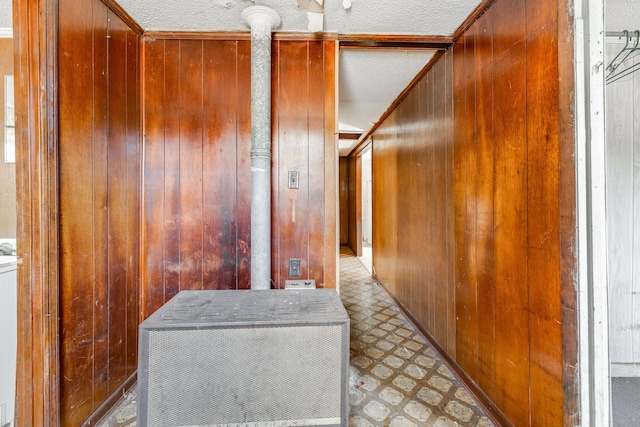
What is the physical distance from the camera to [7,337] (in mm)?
1363

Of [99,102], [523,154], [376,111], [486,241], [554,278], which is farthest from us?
[376,111]

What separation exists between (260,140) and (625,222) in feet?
8.33

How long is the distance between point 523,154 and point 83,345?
237 cm

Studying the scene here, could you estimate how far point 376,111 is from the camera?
3529 millimetres

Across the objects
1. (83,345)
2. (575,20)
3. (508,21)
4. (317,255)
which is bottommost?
(83,345)

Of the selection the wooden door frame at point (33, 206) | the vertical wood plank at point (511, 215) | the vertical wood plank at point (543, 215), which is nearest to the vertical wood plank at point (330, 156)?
the vertical wood plank at point (511, 215)

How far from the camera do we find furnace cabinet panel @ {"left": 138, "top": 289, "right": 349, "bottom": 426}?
3.02 feet

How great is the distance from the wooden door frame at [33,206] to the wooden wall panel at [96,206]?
0.26 ft

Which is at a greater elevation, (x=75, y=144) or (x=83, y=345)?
(x=75, y=144)

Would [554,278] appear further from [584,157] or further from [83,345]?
[83,345]

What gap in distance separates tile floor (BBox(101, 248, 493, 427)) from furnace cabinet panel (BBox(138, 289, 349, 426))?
31.1 inches

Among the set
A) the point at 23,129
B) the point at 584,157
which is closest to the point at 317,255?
the point at 584,157

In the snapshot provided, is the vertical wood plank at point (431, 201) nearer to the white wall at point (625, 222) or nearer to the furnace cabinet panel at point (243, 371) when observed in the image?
the white wall at point (625, 222)

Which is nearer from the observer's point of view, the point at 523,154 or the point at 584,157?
the point at 584,157
